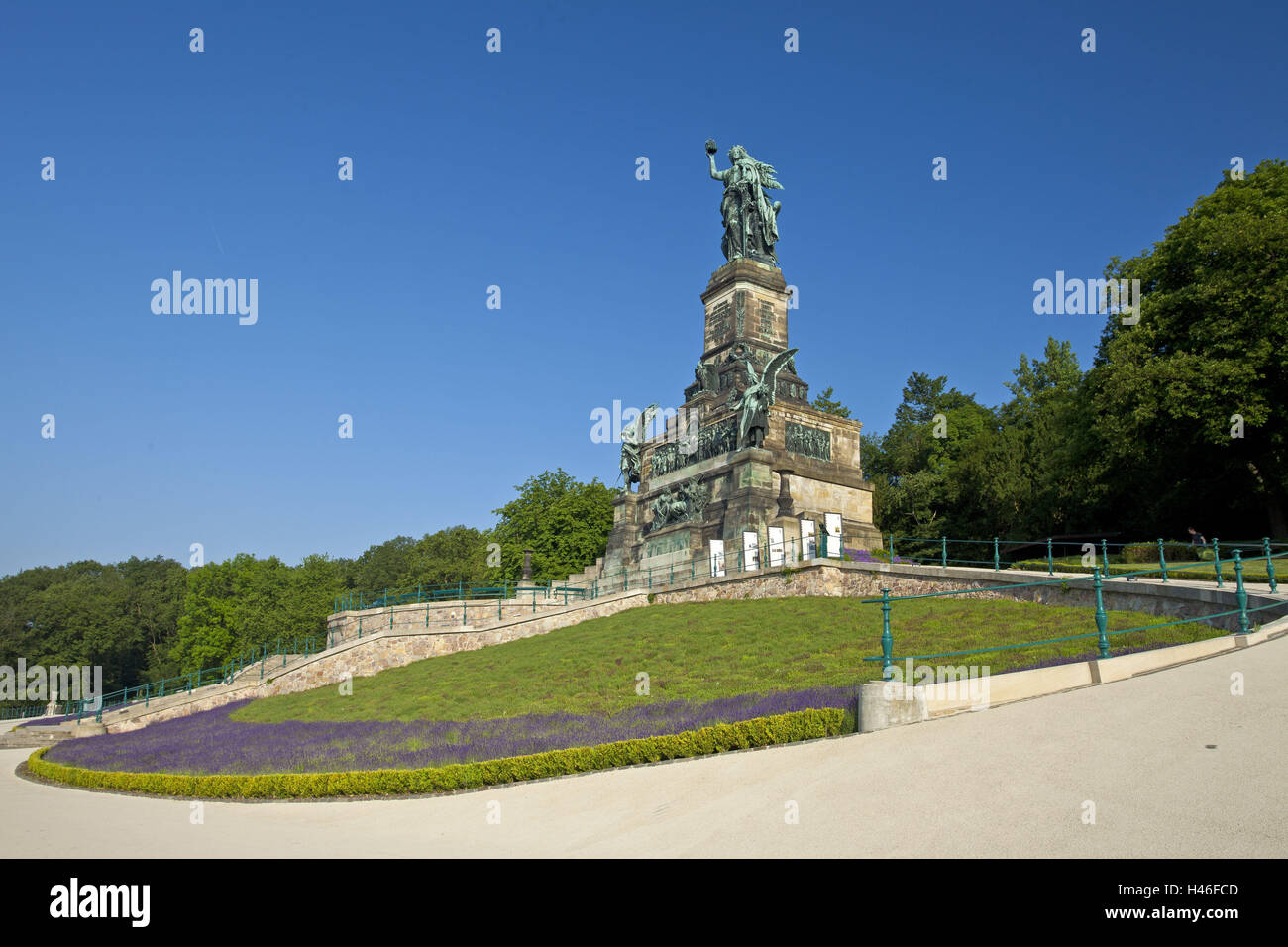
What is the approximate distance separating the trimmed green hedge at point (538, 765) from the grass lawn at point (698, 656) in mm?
3113

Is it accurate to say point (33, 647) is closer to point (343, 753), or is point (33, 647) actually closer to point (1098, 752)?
point (343, 753)

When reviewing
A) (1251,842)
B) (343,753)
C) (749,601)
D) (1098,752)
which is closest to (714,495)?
(749,601)

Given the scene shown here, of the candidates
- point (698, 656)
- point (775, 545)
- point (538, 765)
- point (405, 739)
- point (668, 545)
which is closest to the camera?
point (538, 765)

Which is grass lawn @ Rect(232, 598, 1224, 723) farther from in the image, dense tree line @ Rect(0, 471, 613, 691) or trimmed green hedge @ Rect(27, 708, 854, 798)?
dense tree line @ Rect(0, 471, 613, 691)

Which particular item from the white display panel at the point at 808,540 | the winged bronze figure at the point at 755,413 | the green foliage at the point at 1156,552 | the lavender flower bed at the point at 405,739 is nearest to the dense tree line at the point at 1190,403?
the green foliage at the point at 1156,552

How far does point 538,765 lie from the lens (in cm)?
1223

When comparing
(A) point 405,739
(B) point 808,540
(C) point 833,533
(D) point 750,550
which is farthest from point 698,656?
(C) point 833,533

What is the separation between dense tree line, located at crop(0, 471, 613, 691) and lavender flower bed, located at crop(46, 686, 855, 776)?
35401 mm

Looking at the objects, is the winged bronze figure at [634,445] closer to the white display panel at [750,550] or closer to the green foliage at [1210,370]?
the white display panel at [750,550]

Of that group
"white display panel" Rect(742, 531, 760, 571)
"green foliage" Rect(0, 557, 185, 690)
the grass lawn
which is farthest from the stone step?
"green foliage" Rect(0, 557, 185, 690)

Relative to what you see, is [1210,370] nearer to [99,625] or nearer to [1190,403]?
[1190,403]

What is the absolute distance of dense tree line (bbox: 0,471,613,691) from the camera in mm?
61406

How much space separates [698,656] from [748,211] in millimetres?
29545

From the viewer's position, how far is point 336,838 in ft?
32.0
